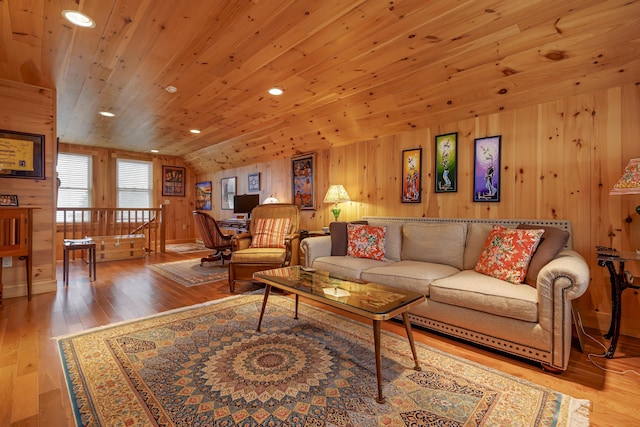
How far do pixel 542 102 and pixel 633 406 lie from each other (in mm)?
2340

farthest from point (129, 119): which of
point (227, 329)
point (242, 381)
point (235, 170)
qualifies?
point (242, 381)

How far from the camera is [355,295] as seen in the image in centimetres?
194

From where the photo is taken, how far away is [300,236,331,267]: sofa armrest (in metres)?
3.34

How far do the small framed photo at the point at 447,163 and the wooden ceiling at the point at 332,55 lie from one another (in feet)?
0.74

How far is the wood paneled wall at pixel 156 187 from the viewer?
675 cm

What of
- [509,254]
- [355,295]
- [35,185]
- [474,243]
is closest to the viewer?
[355,295]

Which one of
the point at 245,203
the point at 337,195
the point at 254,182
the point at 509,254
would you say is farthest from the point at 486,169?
the point at 245,203

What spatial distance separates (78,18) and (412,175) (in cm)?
333

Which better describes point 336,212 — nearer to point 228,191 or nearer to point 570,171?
point 570,171

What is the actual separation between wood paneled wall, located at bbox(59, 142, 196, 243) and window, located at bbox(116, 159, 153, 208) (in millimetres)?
107

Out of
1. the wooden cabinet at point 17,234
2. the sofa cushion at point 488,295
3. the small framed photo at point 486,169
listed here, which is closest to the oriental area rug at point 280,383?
the sofa cushion at point 488,295

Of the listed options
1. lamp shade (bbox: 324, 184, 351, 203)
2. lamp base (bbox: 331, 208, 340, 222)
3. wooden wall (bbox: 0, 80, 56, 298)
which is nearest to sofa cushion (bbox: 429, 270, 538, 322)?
lamp shade (bbox: 324, 184, 351, 203)

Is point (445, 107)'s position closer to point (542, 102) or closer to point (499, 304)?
point (542, 102)

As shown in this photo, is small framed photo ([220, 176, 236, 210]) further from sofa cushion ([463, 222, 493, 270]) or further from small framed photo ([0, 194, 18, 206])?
sofa cushion ([463, 222, 493, 270])
